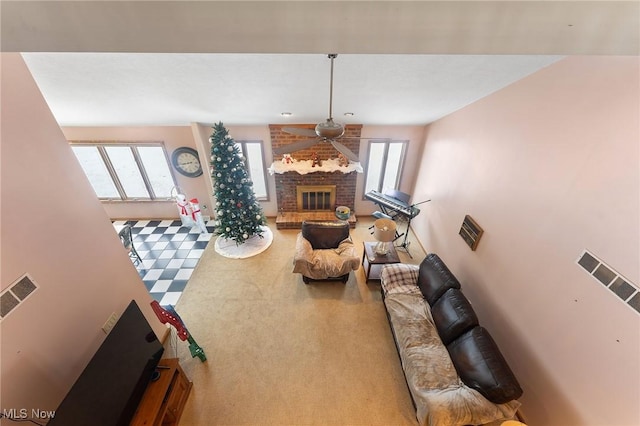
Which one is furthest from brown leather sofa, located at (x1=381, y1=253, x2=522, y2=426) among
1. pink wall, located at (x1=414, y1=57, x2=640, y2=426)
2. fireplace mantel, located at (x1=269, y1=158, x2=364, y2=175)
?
fireplace mantel, located at (x1=269, y1=158, x2=364, y2=175)

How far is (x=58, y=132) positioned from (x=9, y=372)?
5.27 feet

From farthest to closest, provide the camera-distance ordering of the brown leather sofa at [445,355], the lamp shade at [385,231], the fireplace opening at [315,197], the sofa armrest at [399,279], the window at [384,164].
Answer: the fireplace opening at [315,197] → the window at [384,164] → the lamp shade at [385,231] → the sofa armrest at [399,279] → the brown leather sofa at [445,355]

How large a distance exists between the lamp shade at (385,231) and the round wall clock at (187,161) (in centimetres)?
384

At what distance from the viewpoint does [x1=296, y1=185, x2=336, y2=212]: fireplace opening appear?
5074 mm

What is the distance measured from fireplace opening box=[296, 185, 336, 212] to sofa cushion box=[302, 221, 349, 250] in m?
1.46

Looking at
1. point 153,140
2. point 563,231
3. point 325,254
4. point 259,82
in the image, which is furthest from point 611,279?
point 153,140

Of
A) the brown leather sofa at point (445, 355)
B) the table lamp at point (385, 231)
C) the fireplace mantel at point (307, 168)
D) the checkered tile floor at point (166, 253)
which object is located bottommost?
the checkered tile floor at point (166, 253)

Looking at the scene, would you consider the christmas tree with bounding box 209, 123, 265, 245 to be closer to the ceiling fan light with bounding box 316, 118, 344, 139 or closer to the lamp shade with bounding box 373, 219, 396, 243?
the ceiling fan light with bounding box 316, 118, 344, 139

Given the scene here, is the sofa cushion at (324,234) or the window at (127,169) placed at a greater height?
the window at (127,169)

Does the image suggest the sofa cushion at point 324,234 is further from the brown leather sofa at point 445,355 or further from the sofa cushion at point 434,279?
the sofa cushion at point 434,279

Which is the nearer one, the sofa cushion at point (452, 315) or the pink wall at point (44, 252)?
the pink wall at point (44, 252)

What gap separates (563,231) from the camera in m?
1.87
